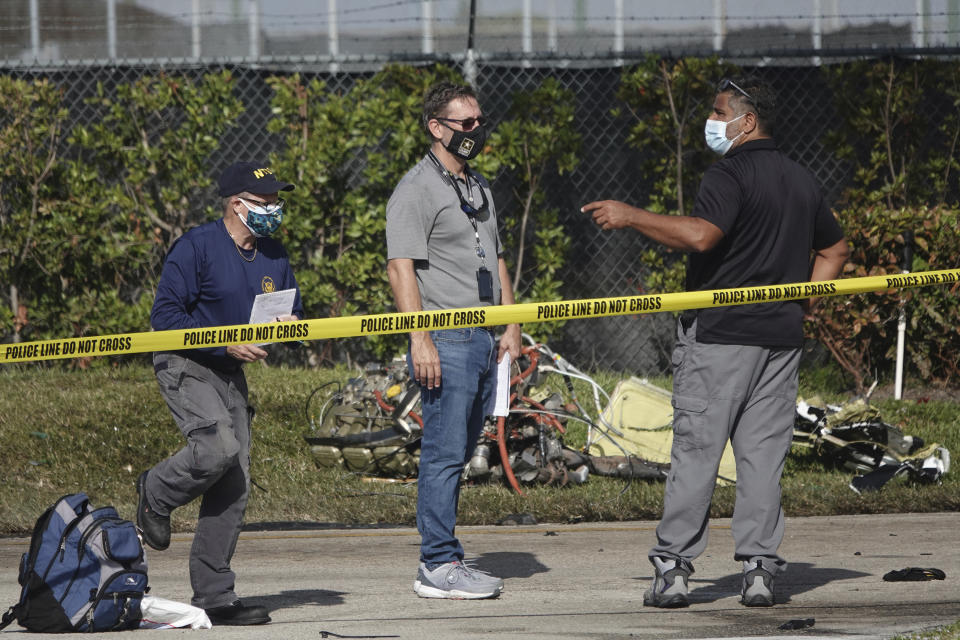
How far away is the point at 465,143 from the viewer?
5.52 m

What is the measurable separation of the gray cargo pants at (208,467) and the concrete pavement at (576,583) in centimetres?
28

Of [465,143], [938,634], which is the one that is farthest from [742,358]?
[465,143]

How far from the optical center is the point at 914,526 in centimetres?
721

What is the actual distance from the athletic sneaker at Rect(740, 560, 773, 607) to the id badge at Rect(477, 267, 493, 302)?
1544 millimetres

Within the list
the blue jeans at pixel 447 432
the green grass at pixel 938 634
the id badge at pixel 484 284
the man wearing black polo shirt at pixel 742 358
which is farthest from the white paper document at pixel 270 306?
the green grass at pixel 938 634

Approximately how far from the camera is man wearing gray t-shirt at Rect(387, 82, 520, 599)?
536 centimetres

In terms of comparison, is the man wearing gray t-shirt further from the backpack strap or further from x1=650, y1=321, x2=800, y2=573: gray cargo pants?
the backpack strap

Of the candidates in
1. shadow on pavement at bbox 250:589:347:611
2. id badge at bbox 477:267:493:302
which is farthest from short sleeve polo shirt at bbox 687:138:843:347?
shadow on pavement at bbox 250:589:347:611

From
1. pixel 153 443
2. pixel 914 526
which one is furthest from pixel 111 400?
pixel 914 526

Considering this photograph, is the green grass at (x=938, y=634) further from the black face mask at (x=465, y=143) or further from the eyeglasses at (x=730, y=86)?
the black face mask at (x=465, y=143)

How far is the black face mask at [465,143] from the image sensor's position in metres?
5.51

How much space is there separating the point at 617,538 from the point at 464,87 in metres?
2.72

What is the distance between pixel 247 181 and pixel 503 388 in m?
1.42

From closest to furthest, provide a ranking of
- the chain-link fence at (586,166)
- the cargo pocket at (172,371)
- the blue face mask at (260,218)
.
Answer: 1. the cargo pocket at (172,371)
2. the blue face mask at (260,218)
3. the chain-link fence at (586,166)
